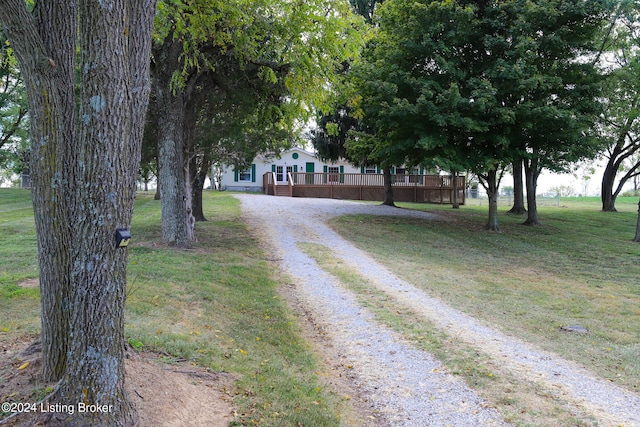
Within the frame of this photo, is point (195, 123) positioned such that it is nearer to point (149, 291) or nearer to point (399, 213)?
point (149, 291)

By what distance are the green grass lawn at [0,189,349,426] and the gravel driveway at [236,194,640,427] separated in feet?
1.81

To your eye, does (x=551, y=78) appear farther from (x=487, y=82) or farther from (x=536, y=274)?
(x=536, y=274)

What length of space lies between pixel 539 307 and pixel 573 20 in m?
13.7

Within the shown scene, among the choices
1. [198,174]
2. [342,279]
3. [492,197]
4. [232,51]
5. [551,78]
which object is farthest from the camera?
[492,197]

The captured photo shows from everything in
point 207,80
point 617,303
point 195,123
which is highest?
point 207,80

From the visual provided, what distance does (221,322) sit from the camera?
6.50 m

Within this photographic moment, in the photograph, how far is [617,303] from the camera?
9.34 m

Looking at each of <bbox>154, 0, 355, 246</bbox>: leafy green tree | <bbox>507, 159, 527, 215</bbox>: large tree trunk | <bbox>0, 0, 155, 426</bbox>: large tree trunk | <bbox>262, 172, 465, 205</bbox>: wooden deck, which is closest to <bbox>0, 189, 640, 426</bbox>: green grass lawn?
<bbox>0, 0, 155, 426</bbox>: large tree trunk

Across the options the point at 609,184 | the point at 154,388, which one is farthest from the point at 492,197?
the point at 154,388

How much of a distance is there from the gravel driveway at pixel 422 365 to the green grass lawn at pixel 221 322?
551 mm

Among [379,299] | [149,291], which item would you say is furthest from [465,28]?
[149,291]

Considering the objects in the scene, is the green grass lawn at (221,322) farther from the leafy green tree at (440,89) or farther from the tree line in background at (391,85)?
the leafy green tree at (440,89)

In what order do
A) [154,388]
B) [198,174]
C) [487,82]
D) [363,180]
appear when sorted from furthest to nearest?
[363,180]
[487,82]
[198,174]
[154,388]

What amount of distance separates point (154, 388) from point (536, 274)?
36.4ft
